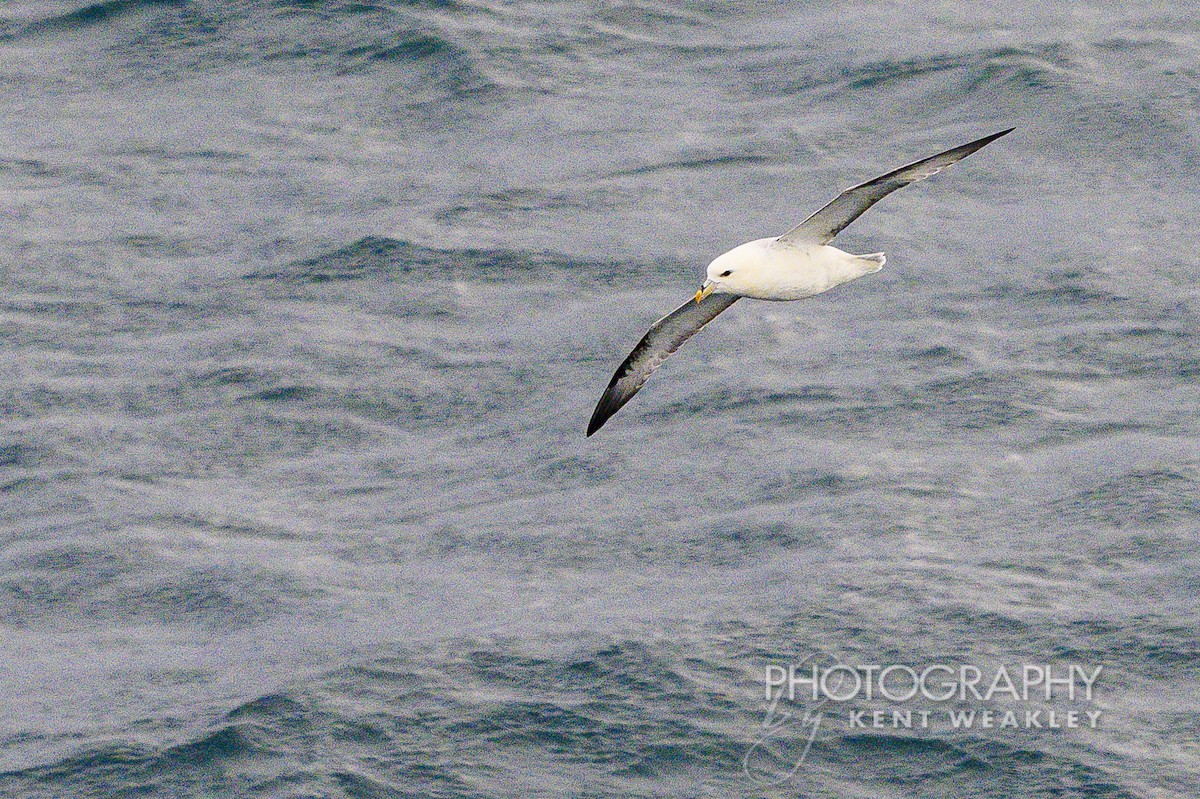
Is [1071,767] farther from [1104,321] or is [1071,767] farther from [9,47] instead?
[9,47]

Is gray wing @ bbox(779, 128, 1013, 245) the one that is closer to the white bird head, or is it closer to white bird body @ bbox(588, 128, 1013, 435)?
white bird body @ bbox(588, 128, 1013, 435)

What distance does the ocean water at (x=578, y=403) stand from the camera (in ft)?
81.4

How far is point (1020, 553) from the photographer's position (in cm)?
2700

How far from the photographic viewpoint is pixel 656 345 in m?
22.5

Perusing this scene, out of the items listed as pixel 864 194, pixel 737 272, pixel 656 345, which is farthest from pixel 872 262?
pixel 656 345

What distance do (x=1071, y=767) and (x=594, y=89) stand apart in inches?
596

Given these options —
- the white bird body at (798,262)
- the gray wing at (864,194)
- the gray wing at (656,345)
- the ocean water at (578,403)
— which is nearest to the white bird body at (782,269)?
the white bird body at (798,262)

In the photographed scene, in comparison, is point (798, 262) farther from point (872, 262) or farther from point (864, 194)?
point (864, 194)

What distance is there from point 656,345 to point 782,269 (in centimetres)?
233

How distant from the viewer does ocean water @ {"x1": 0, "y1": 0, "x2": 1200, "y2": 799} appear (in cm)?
2481

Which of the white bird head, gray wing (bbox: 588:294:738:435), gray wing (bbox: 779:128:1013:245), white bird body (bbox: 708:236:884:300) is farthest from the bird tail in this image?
gray wing (bbox: 588:294:738:435)

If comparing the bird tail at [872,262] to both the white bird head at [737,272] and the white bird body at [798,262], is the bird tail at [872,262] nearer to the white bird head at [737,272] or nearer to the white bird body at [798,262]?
the white bird body at [798,262]

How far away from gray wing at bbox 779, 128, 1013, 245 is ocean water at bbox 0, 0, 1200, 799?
20.3ft

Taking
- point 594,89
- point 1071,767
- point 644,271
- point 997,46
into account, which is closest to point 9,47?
point 594,89
